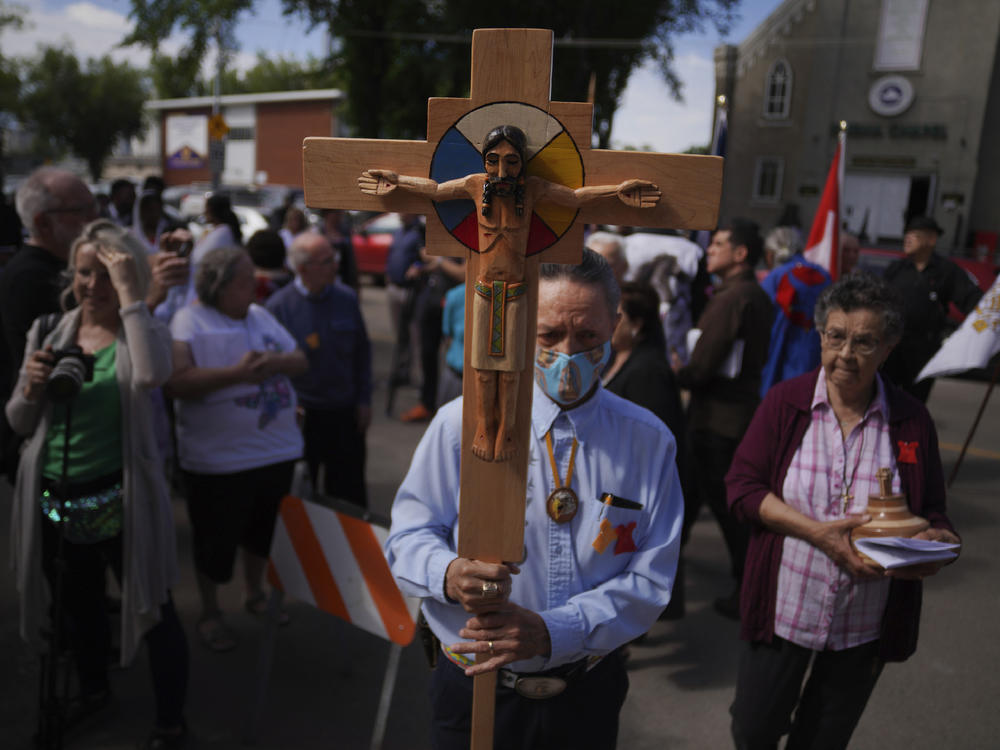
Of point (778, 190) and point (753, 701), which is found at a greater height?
point (778, 190)

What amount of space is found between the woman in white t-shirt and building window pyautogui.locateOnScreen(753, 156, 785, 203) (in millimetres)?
25729

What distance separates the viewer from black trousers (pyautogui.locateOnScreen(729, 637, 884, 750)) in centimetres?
245

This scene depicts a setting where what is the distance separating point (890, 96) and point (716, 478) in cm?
2507

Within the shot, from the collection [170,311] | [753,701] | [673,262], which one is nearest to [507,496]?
[753,701]

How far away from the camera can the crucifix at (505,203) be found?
4.81ft

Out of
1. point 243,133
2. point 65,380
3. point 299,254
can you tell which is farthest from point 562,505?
point 243,133

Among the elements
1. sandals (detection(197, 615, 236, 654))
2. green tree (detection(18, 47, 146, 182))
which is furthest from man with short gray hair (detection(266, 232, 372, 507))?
green tree (detection(18, 47, 146, 182))

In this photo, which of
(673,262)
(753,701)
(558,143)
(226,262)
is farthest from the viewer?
(673,262)

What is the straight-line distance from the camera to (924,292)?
637 cm

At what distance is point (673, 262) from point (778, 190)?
22.9 m

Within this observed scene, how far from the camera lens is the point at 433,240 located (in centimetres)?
160

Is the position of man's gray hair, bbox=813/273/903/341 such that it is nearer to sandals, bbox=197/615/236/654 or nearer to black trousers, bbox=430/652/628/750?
black trousers, bbox=430/652/628/750

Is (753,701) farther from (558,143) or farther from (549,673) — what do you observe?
(558,143)

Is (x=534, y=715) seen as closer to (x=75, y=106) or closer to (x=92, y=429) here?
(x=92, y=429)
